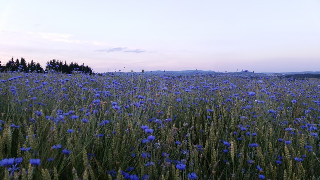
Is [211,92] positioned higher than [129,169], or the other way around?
[211,92]

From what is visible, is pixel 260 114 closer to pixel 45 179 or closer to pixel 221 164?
pixel 221 164

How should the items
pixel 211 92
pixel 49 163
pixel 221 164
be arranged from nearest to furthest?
1. pixel 49 163
2. pixel 221 164
3. pixel 211 92

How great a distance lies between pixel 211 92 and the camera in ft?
19.2

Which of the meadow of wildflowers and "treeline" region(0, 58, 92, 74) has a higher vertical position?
"treeline" region(0, 58, 92, 74)

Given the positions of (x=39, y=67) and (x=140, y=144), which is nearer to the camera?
(x=140, y=144)

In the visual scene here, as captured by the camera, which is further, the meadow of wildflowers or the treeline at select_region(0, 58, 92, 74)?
the treeline at select_region(0, 58, 92, 74)

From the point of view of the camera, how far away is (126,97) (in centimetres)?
425

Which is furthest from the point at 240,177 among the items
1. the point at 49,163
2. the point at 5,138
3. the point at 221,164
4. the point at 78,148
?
the point at 5,138

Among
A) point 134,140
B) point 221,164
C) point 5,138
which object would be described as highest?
point 5,138

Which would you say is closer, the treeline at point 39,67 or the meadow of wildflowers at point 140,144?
the meadow of wildflowers at point 140,144

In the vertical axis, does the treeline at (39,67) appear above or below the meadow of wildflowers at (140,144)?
above

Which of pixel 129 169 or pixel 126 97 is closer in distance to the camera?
pixel 129 169

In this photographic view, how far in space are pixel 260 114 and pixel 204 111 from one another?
106 cm

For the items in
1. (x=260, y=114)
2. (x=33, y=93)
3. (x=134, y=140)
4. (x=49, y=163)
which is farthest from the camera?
(x=33, y=93)
